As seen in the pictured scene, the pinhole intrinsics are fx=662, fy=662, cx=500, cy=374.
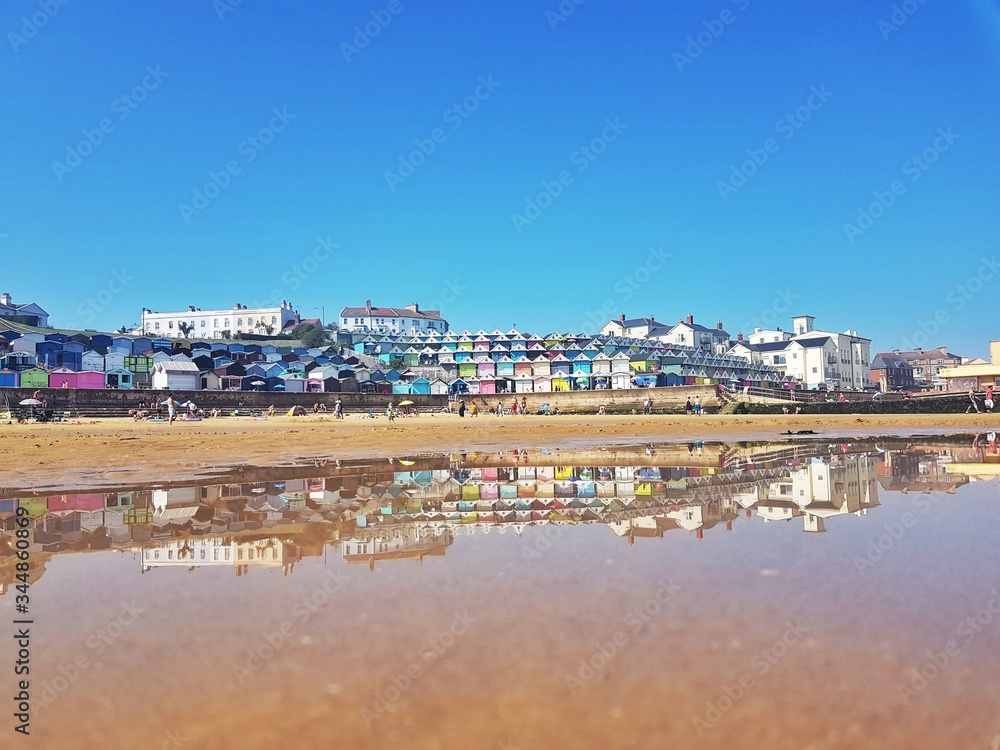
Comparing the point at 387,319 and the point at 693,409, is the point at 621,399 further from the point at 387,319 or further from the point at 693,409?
the point at 387,319

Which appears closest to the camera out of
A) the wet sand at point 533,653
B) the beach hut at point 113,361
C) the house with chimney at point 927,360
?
the wet sand at point 533,653

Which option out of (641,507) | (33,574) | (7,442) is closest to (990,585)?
(641,507)

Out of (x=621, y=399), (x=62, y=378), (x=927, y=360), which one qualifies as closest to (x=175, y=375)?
(x=62, y=378)

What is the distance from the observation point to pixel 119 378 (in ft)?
235

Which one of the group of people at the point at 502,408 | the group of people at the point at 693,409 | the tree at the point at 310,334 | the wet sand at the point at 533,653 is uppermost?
the tree at the point at 310,334

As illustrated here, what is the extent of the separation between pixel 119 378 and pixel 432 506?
74.6m

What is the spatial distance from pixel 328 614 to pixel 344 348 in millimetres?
98600

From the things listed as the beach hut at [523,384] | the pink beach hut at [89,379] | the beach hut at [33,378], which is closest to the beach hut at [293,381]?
the pink beach hut at [89,379]

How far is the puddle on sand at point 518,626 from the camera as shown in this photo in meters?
2.89

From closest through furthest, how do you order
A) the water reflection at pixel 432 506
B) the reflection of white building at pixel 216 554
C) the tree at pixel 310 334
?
1. the reflection of white building at pixel 216 554
2. the water reflection at pixel 432 506
3. the tree at pixel 310 334

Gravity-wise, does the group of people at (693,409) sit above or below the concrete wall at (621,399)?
below

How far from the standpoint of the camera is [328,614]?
14.2ft

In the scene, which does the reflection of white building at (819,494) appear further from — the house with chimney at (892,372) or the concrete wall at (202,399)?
the house with chimney at (892,372)

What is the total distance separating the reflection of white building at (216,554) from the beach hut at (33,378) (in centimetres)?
6800
